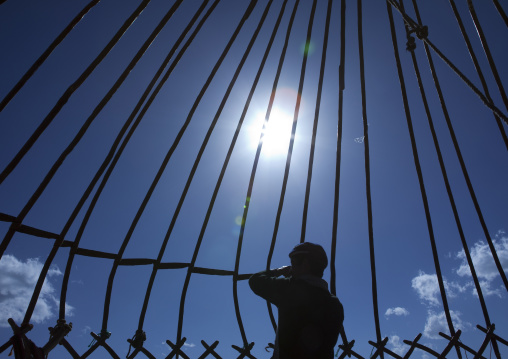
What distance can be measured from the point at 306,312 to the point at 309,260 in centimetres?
43

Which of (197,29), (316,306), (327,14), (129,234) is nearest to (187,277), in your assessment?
(129,234)

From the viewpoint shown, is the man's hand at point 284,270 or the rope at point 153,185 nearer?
the man's hand at point 284,270

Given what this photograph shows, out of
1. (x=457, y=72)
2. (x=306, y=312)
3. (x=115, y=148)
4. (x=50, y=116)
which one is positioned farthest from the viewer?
(x=115, y=148)

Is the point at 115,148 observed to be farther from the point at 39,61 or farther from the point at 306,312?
the point at 306,312

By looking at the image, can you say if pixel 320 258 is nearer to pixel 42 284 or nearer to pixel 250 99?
pixel 250 99

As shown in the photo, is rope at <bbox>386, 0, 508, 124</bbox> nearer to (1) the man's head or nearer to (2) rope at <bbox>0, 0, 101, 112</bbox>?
(1) the man's head

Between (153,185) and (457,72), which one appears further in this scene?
(153,185)

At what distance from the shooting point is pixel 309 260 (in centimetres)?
278

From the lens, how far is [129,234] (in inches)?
185

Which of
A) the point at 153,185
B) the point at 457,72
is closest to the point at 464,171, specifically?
the point at 457,72

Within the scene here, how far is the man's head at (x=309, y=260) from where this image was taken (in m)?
2.77

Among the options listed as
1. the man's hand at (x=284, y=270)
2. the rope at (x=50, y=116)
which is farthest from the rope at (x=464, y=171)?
the rope at (x=50, y=116)

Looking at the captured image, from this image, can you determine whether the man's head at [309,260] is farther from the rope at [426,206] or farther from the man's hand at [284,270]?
the rope at [426,206]

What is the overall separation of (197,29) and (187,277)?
3.46m
